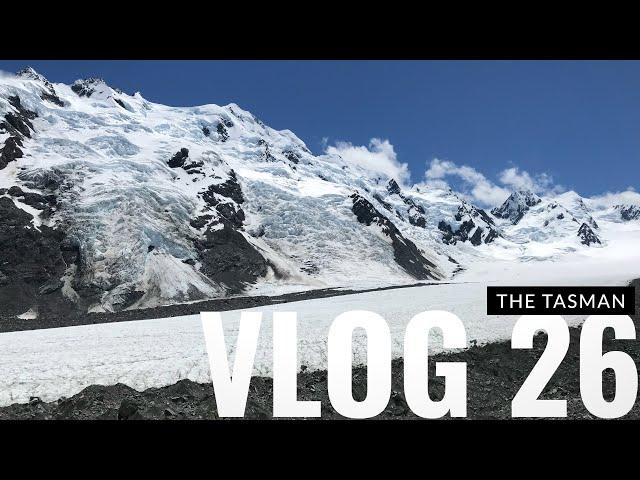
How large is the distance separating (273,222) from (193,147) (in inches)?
952

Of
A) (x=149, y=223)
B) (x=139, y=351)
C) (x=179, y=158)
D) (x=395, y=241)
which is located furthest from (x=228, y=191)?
(x=139, y=351)

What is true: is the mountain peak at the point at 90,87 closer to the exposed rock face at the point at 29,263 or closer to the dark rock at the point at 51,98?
the dark rock at the point at 51,98

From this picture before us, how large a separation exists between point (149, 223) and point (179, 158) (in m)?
32.4

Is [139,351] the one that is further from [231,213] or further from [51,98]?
[51,98]

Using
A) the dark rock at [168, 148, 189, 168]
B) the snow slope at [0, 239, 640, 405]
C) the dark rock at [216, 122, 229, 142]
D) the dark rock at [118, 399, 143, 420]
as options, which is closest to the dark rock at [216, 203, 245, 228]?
the dark rock at [168, 148, 189, 168]

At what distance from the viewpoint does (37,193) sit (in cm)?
8138

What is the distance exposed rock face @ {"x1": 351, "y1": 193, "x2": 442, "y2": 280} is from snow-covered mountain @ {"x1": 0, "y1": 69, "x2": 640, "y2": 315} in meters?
0.34

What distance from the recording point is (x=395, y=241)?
5064 inches

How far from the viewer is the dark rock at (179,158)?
362 feet

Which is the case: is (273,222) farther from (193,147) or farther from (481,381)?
(481,381)

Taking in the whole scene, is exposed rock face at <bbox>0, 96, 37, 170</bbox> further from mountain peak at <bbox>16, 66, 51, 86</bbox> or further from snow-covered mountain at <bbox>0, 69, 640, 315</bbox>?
mountain peak at <bbox>16, 66, 51, 86</bbox>

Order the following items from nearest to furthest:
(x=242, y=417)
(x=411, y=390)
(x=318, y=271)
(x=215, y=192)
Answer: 1. (x=242, y=417)
2. (x=411, y=390)
3. (x=318, y=271)
4. (x=215, y=192)

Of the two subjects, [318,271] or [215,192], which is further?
[215,192]
